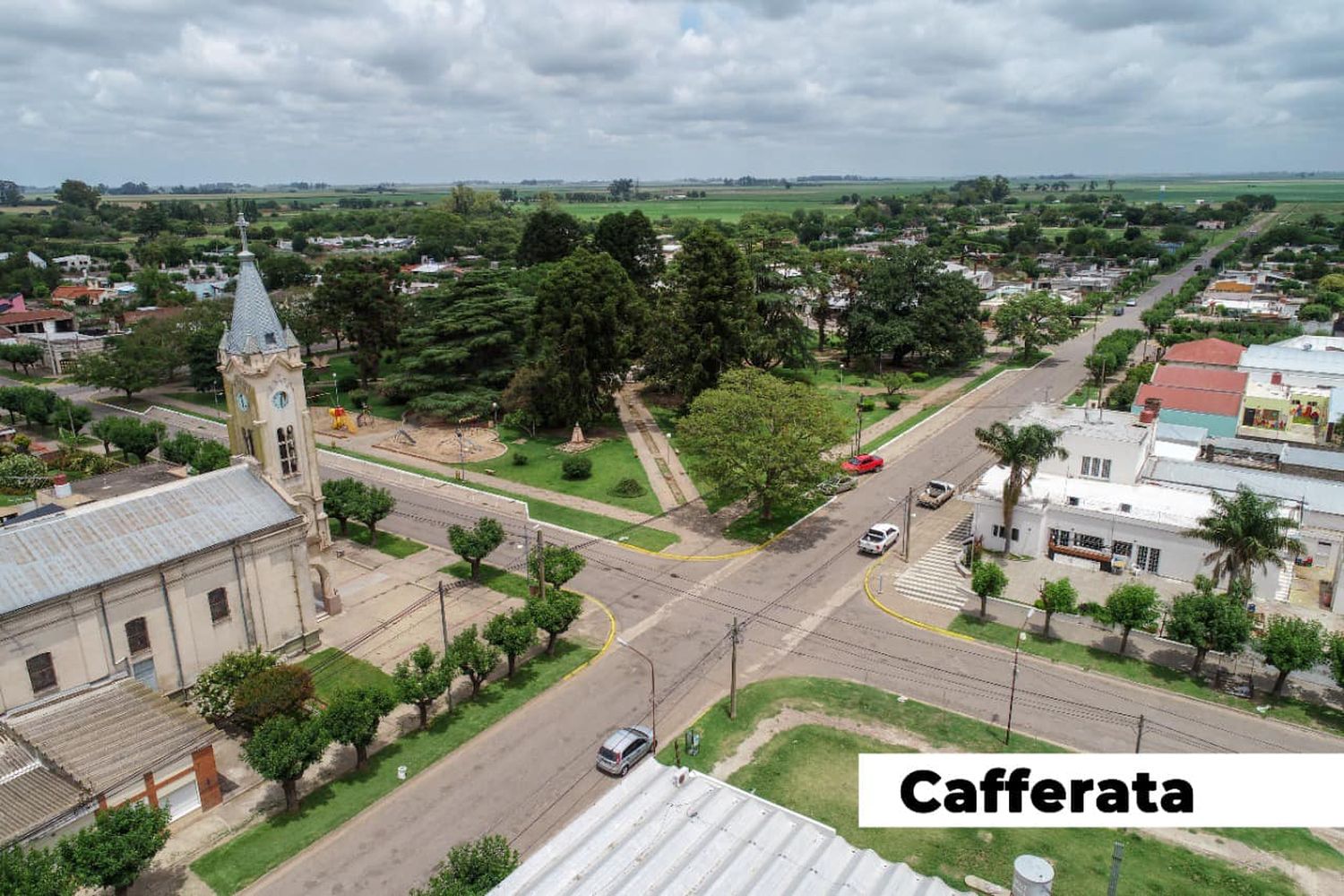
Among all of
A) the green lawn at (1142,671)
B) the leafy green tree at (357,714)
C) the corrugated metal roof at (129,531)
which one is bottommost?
the green lawn at (1142,671)

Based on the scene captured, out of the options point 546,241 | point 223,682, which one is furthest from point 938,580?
point 546,241

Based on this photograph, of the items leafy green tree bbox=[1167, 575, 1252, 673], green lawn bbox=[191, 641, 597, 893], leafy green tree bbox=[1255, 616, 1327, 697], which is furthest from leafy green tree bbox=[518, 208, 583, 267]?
leafy green tree bbox=[1255, 616, 1327, 697]

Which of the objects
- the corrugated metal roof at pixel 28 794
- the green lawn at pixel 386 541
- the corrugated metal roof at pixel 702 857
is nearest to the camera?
the corrugated metal roof at pixel 702 857

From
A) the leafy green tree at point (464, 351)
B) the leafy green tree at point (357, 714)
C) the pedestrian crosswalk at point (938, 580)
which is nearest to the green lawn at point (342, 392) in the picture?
the leafy green tree at point (464, 351)

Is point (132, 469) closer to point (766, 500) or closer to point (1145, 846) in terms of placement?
point (766, 500)

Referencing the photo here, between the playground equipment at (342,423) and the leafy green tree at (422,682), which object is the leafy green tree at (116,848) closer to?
the leafy green tree at (422,682)

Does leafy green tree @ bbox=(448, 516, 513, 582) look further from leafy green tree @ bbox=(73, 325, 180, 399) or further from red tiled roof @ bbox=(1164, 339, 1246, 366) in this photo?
red tiled roof @ bbox=(1164, 339, 1246, 366)

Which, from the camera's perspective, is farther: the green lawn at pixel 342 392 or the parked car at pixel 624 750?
the green lawn at pixel 342 392
